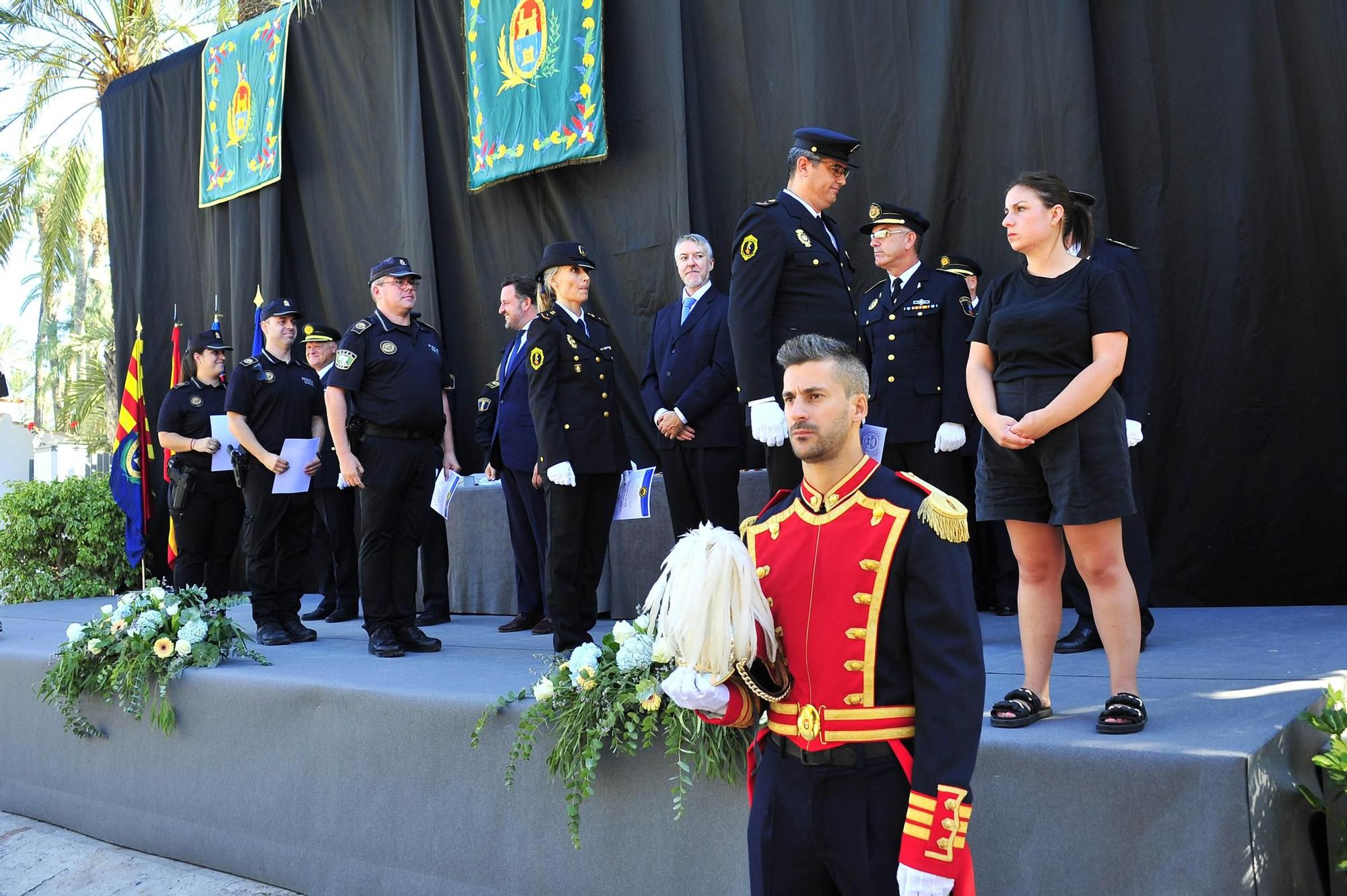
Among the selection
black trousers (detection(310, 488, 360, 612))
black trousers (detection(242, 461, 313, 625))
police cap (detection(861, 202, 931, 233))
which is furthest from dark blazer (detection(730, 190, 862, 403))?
black trousers (detection(310, 488, 360, 612))

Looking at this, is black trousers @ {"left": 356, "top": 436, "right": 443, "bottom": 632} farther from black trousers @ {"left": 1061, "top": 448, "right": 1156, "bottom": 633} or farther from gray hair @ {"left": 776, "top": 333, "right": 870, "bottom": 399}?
gray hair @ {"left": 776, "top": 333, "right": 870, "bottom": 399}

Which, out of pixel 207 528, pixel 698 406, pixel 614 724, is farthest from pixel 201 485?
pixel 614 724

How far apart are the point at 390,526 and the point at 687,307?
1.49m

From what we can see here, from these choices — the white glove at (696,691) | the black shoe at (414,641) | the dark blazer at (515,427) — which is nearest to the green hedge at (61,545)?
the dark blazer at (515,427)

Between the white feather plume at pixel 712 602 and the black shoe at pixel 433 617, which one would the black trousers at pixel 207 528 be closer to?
the black shoe at pixel 433 617

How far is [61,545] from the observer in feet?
26.5

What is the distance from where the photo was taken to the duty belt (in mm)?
1721

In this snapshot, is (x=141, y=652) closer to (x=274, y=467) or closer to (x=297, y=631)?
(x=297, y=631)

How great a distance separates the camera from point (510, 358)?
17.6 feet

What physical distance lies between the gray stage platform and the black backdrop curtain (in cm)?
63

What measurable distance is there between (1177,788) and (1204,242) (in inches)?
120

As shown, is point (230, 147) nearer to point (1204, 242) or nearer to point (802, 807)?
point (1204, 242)

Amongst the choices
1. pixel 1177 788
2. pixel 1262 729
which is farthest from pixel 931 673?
pixel 1262 729

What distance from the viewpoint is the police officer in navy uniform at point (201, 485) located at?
5617 millimetres
